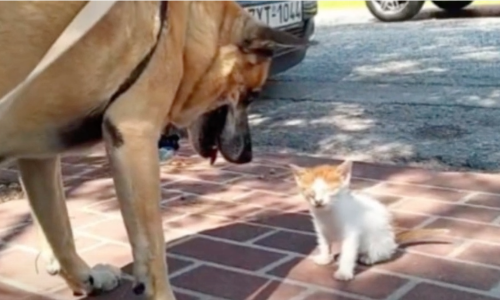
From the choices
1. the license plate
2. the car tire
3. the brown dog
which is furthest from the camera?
the car tire

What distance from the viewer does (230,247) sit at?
3516 millimetres

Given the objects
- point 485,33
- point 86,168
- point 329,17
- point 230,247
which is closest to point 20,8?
point 230,247

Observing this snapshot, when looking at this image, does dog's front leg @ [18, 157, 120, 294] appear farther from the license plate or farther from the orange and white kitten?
the license plate

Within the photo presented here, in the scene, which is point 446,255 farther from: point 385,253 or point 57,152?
point 57,152

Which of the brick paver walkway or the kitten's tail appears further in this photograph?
the kitten's tail

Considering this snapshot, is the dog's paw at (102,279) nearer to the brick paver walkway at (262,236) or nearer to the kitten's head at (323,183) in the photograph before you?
the brick paver walkway at (262,236)

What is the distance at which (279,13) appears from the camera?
650 cm

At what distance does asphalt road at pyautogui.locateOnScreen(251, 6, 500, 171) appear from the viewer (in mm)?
5086

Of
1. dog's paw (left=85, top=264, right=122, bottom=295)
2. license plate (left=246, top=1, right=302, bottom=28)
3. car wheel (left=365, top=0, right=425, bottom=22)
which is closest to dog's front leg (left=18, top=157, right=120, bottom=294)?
dog's paw (left=85, top=264, right=122, bottom=295)

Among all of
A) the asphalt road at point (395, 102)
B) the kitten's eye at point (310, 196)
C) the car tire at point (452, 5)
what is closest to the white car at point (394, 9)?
the car tire at point (452, 5)

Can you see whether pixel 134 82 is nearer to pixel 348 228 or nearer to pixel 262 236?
pixel 348 228

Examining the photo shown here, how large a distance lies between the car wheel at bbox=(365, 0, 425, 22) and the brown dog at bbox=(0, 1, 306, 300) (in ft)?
30.3

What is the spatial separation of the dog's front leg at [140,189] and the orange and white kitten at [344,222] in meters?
0.83

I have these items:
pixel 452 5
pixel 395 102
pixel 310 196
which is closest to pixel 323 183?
pixel 310 196
